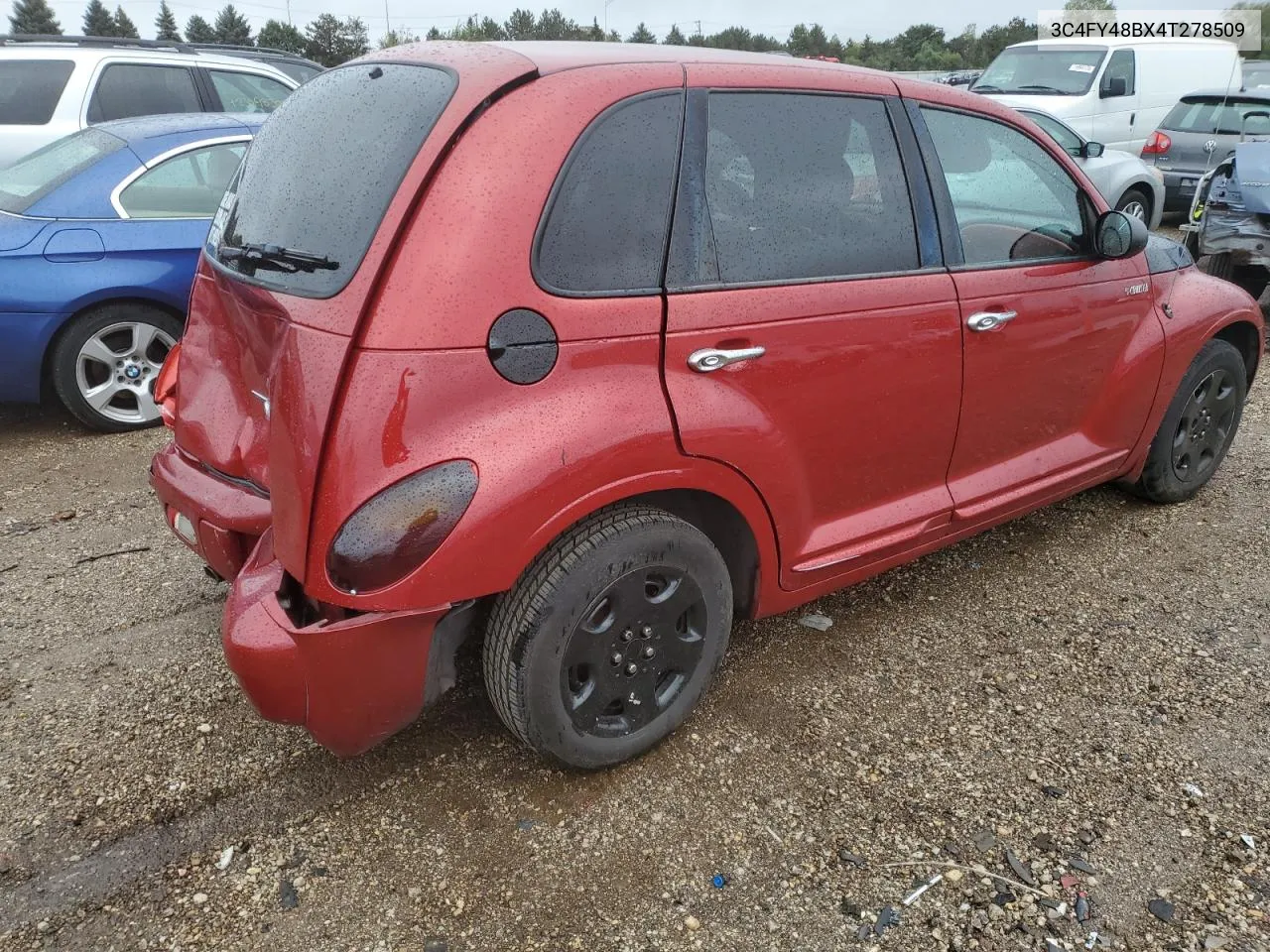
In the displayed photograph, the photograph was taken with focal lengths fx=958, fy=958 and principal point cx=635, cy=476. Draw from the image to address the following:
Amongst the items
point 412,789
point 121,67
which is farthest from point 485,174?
point 121,67

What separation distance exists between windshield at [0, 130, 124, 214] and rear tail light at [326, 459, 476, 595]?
3889 millimetres

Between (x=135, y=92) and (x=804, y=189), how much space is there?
631cm

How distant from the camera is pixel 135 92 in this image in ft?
22.8

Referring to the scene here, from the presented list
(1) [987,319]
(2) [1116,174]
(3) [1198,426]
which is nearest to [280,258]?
(1) [987,319]

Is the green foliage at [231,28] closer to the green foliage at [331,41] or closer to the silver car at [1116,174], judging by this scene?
the green foliage at [331,41]

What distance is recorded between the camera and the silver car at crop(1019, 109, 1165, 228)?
27.7 ft

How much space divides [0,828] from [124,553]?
1504 mm

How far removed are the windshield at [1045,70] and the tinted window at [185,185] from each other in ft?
28.6

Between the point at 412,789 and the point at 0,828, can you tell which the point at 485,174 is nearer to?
the point at 412,789

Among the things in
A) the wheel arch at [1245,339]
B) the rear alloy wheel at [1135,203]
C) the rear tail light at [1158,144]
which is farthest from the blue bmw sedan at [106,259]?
the rear tail light at [1158,144]

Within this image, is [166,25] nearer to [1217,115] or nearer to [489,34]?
[489,34]

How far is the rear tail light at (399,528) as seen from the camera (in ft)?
6.51

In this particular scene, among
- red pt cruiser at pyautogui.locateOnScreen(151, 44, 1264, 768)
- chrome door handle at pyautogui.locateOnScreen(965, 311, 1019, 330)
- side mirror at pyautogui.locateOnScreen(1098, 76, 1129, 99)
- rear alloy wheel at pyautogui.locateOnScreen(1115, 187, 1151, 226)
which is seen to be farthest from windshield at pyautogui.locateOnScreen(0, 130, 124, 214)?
side mirror at pyautogui.locateOnScreen(1098, 76, 1129, 99)

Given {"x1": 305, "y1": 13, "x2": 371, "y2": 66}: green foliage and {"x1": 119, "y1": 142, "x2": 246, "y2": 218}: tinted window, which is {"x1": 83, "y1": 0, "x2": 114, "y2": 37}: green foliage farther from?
{"x1": 119, "y1": 142, "x2": 246, "y2": 218}: tinted window
